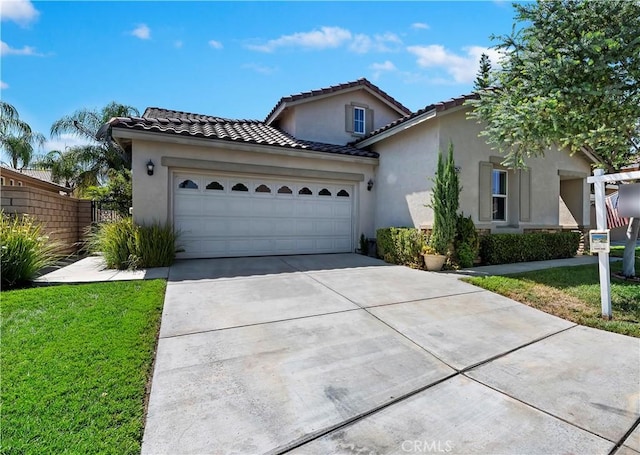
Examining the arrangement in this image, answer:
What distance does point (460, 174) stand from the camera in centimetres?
955

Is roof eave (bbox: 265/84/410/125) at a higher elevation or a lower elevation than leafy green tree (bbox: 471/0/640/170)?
Answer: higher

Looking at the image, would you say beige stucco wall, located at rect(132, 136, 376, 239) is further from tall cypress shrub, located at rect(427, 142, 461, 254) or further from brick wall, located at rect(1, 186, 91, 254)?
tall cypress shrub, located at rect(427, 142, 461, 254)

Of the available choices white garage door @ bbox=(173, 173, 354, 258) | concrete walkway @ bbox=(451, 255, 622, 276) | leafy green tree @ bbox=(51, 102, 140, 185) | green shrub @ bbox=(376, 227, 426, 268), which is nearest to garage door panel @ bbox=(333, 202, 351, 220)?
white garage door @ bbox=(173, 173, 354, 258)

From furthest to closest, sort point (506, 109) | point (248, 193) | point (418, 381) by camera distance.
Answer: point (248, 193)
point (506, 109)
point (418, 381)

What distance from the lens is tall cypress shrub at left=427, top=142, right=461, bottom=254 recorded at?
8555 millimetres

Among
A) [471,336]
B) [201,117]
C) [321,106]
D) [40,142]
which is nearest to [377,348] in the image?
[471,336]

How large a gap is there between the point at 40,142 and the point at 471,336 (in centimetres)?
3075

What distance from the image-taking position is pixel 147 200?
28.8 ft

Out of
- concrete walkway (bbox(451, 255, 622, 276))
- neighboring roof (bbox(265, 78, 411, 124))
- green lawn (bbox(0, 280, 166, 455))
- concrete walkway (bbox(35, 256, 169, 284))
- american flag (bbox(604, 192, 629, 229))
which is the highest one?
neighboring roof (bbox(265, 78, 411, 124))

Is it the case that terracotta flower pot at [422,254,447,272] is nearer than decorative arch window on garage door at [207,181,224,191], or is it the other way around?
terracotta flower pot at [422,254,447,272]

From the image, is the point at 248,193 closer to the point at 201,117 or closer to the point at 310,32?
the point at 310,32

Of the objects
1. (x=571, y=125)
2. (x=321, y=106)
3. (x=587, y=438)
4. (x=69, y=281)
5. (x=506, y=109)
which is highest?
(x=321, y=106)

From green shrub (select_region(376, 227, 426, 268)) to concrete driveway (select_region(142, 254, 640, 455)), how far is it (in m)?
3.47

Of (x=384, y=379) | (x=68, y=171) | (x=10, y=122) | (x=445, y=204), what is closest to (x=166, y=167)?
(x=445, y=204)
